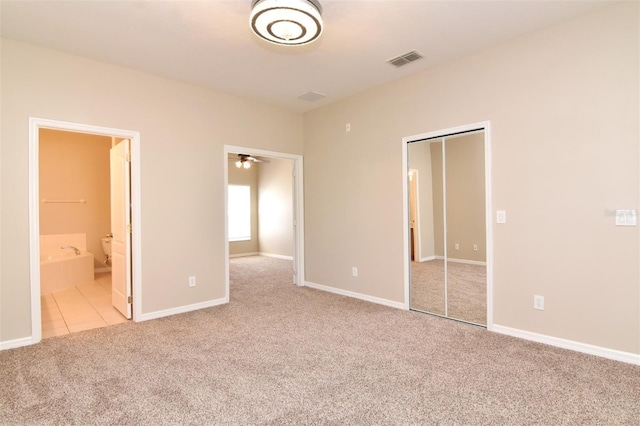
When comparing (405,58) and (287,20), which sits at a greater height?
(405,58)

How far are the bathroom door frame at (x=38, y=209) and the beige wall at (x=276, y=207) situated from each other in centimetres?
474

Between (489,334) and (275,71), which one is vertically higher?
(275,71)

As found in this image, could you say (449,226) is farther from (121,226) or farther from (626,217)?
(121,226)

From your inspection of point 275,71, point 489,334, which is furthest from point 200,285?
point 489,334

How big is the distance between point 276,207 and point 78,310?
5279 millimetres

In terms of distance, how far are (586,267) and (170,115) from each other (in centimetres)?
456

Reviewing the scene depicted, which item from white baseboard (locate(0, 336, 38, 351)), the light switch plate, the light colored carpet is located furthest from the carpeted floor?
the light switch plate

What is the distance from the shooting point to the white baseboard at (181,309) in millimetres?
3871

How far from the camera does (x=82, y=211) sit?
263 inches

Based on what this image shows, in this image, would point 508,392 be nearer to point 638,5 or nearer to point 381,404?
point 381,404

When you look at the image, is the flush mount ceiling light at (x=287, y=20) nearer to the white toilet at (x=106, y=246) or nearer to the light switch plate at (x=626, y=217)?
the light switch plate at (x=626, y=217)

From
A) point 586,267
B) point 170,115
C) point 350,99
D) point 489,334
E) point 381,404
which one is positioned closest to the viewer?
point 381,404

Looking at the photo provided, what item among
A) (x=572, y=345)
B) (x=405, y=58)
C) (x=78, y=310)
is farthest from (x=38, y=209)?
(x=572, y=345)

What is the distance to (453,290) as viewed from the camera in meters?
3.78
